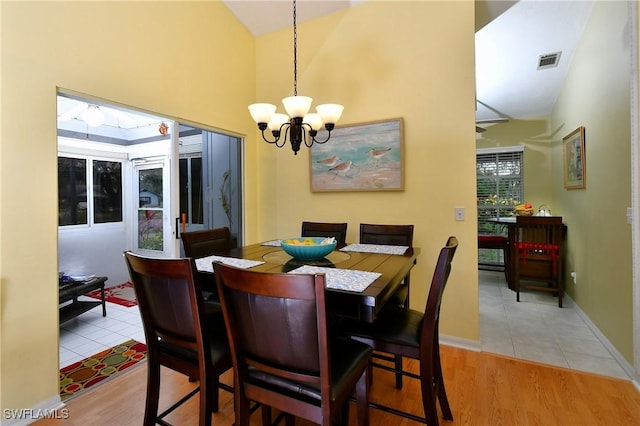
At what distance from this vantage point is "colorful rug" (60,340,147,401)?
2091mm

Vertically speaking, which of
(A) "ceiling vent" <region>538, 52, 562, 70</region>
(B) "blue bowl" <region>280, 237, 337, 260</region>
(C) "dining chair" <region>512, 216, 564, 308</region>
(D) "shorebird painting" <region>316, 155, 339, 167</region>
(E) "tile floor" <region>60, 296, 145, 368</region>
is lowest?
(E) "tile floor" <region>60, 296, 145, 368</region>

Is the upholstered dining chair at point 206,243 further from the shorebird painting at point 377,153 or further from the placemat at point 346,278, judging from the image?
the shorebird painting at point 377,153

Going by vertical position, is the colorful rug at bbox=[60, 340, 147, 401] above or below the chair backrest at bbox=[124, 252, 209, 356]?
below

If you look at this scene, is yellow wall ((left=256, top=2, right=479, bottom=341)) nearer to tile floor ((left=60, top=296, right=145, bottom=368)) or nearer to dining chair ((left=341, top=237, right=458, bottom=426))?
dining chair ((left=341, top=237, right=458, bottom=426))

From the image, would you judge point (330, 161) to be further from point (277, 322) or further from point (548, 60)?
point (548, 60)

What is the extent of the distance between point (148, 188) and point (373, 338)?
13.7 feet

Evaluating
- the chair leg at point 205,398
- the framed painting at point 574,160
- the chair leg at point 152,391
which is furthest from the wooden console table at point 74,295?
the framed painting at point 574,160

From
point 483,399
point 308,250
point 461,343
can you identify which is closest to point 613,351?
point 461,343

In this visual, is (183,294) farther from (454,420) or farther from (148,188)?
(148,188)

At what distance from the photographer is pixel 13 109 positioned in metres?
1.68

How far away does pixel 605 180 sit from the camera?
100 inches

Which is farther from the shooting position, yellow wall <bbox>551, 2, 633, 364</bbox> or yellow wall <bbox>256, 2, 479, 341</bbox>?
yellow wall <bbox>256, 2, 479, 341</bbox>

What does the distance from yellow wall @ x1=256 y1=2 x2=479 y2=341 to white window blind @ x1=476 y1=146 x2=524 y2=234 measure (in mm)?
3136

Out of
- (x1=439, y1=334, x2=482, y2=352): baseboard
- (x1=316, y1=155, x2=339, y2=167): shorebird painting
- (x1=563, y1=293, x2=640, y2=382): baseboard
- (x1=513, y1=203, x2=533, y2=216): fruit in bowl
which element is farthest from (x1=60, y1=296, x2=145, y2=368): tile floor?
(x1=513, y1=203, x2=533, y2=216): fruit in bowl
